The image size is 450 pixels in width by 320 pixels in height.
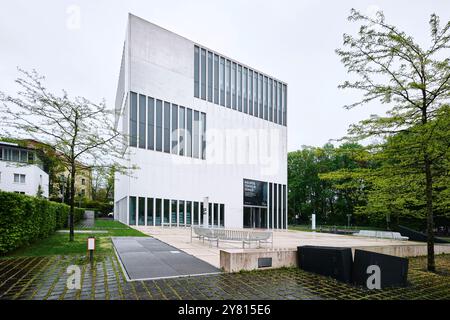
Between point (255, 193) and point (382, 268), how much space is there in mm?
32247

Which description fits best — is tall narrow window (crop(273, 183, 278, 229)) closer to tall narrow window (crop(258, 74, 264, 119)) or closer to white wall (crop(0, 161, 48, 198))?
tall narrow window (crop(258, 74, 264, 119))

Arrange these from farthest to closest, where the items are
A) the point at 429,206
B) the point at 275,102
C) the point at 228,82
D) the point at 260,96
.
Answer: the point at 275,102, the point at 260,96, the point at 228,82, the point at 429,206

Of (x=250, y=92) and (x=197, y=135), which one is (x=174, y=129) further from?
(x=250, y=92)

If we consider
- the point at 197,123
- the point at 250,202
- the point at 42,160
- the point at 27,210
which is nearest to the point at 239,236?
the point at 27,210

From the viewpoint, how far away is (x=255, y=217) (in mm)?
38906

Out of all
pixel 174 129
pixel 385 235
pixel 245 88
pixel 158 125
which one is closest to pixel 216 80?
pixel 245 88

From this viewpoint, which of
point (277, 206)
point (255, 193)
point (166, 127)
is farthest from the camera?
point (277, 206)

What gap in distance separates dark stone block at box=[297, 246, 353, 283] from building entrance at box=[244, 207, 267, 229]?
29.9m

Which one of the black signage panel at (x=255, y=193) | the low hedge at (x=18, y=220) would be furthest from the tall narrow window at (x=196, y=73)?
the low hedge at (x=18, y=220)

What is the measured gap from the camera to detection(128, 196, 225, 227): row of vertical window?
27.9 metres

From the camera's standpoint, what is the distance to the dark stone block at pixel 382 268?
6629 millimetres

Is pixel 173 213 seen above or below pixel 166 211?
below

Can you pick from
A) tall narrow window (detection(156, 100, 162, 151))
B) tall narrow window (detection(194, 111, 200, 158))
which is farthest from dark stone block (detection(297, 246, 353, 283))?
tall narrow window (detection(194, 111, 200, 158))
